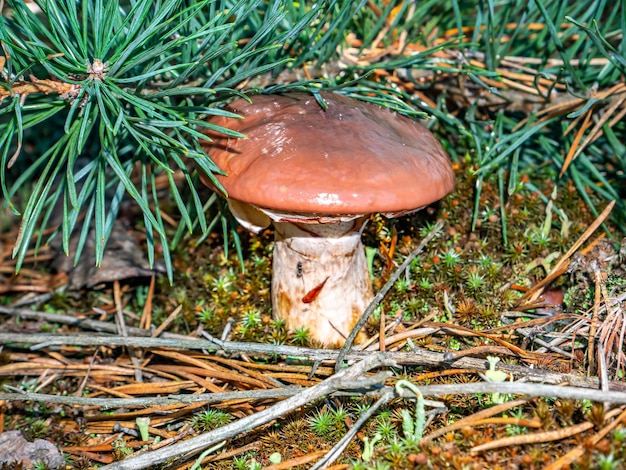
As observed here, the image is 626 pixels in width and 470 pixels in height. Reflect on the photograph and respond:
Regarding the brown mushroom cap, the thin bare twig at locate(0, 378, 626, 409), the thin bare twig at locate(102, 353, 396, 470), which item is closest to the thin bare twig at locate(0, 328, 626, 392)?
the thin bare twig at locate(0, 378, 626, 409)

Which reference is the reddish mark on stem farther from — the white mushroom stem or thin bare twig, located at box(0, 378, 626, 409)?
thin bare twig, located at box(0, 378, 626, 409)

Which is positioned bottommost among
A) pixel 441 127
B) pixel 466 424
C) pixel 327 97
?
pixel 466 424

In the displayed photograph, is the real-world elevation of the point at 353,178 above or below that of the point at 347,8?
below

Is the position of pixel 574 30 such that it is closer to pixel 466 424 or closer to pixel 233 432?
pixel 466 424

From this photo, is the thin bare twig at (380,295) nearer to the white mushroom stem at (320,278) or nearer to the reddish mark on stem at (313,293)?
the white mushroom stem at (320,278)

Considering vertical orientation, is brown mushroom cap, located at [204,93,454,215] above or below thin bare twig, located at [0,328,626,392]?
above

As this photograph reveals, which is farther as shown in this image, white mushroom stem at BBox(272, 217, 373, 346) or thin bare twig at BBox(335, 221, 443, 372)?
white mushroom stem at BBox(272, 217, 373, 346)

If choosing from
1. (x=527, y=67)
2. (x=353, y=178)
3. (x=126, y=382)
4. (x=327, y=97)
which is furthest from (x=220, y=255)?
(x=527, y=67)

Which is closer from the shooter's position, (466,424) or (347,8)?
(466,424)
